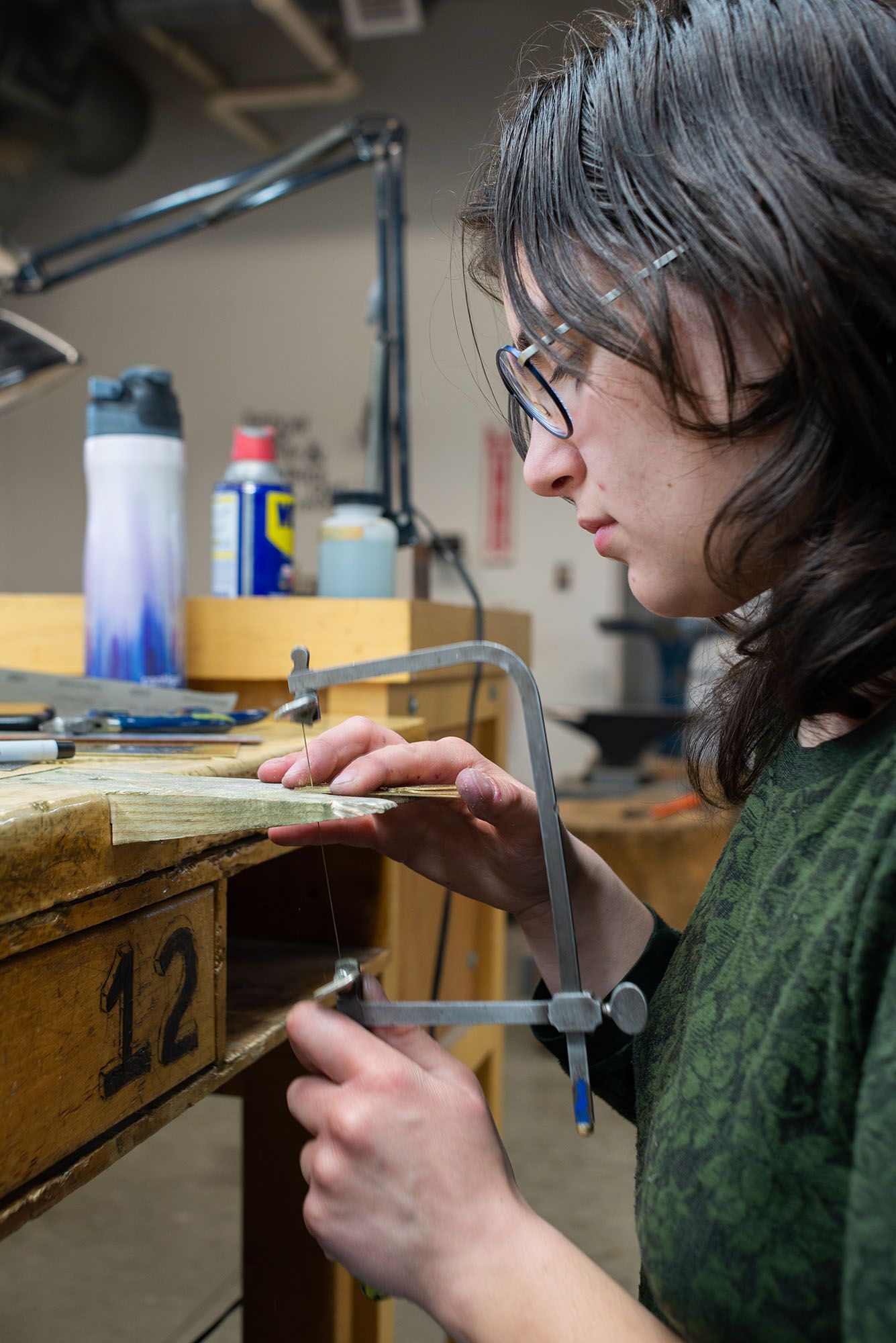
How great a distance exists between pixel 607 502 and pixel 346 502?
0.65 meters

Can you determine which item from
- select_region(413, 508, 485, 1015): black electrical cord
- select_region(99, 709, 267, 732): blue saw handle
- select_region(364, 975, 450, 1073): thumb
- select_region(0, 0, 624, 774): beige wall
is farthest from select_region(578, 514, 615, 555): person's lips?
select_region(0, 0, 624, 774): beige wall

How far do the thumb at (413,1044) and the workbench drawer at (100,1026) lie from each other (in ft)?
0.40

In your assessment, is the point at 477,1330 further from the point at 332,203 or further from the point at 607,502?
the point at 332,203

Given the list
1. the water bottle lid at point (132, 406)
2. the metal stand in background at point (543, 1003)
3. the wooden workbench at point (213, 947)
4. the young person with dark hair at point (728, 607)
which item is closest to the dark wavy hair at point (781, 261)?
the young person with dark hair at point (728, 607)

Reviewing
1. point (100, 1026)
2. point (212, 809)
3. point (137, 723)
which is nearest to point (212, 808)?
point (212, 809)

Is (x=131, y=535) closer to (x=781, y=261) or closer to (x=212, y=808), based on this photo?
(x=212, y=808)

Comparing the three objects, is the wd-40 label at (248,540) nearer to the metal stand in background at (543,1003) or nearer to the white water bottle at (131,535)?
the white water bottle at (131,535)

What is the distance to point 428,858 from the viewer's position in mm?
751

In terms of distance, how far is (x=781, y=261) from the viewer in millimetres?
487

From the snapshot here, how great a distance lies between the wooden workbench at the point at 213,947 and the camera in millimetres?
478

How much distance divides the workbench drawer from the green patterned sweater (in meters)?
0.26

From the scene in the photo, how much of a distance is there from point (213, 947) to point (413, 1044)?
168 millimetres

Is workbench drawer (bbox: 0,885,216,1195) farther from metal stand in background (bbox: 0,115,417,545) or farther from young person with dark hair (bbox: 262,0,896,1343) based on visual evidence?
metal stand in background (bbox: 0,115,417,545)

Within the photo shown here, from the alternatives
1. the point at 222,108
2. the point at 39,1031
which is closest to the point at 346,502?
the point at 39,1031
